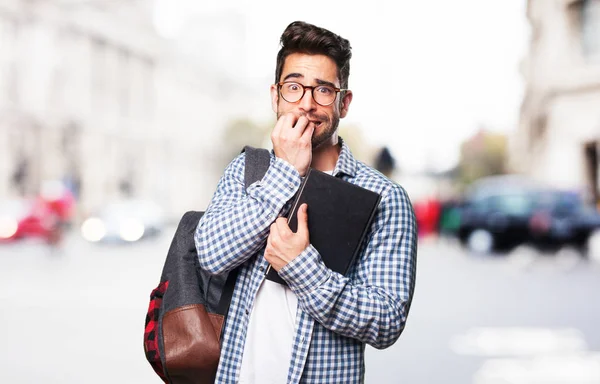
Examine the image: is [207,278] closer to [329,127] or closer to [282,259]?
[282,259]

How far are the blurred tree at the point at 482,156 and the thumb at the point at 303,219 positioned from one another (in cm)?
6863

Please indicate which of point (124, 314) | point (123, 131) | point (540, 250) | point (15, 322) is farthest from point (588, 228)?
point (123, 131)

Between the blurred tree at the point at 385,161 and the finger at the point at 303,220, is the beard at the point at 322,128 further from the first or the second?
the blurred tree at the point at 385,161

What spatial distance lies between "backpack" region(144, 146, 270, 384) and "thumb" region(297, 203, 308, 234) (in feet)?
0.65

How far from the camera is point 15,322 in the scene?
7578 millimetres

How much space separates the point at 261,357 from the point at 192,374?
170 mm

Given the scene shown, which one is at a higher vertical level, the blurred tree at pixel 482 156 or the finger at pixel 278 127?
the blurred tree at pixel 482 156

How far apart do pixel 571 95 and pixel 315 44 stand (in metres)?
27.9

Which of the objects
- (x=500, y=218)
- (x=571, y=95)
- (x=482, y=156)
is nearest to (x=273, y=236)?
(x=500, y=218)

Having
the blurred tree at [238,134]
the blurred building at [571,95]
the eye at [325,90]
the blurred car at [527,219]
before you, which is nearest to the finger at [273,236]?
the eye at [325,90]

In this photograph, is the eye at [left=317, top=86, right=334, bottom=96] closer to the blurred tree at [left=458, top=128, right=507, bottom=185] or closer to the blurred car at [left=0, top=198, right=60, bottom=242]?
the blurred car at [left=0, top=198, right=60, bottom=242]

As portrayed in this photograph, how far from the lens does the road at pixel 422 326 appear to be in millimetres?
5668

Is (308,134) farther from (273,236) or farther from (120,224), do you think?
(120,224)

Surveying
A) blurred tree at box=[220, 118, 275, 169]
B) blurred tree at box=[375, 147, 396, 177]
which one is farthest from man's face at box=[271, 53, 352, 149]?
blurred tree at box=[220, 118, 275, 169]
